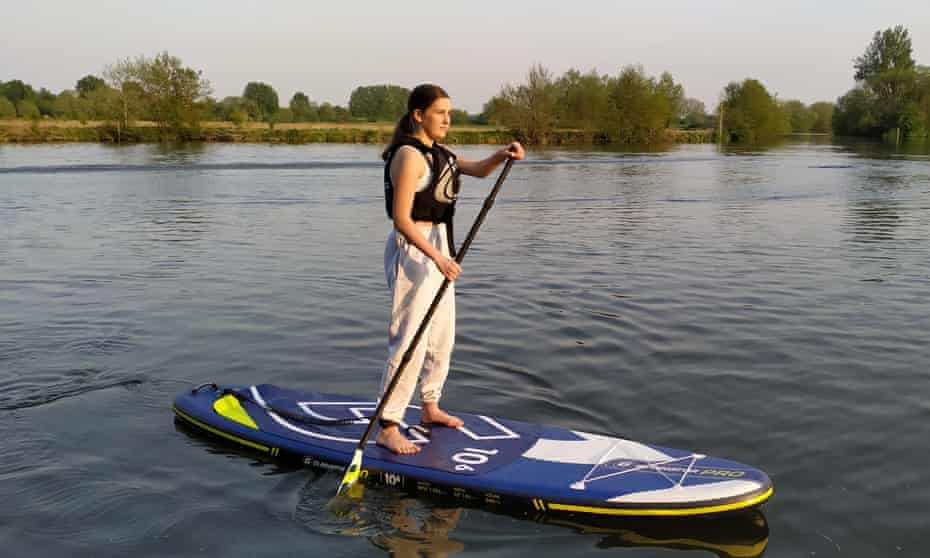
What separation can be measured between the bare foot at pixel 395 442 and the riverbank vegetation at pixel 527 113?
68.8 m

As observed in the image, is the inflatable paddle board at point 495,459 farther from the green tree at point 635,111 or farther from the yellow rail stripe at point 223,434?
the green tree at point 635,111

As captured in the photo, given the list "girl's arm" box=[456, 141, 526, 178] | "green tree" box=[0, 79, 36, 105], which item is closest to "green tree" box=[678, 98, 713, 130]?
"green tree" box=[0, 79, 36, 105]

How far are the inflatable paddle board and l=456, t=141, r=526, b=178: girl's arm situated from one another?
72.6 inches

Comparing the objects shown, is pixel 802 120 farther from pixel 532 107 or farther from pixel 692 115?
pixel 532 107

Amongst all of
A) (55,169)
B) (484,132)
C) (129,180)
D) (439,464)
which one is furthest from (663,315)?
(484,132)

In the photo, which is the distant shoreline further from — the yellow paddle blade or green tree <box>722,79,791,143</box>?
the yellow paddle blade

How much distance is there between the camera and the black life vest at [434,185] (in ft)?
16.2

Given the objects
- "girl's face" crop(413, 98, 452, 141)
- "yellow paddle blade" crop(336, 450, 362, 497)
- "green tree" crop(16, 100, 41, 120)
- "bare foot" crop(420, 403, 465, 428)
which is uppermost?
"green tree" crop(16, 100, 41, 120)

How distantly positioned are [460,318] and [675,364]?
2941mm

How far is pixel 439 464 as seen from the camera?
4969 millimetres

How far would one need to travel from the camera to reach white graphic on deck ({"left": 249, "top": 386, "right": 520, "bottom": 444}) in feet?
17.7

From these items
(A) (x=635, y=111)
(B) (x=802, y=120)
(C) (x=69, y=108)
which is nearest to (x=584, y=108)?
(A) (x=635, y=111)

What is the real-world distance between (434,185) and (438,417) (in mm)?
1723

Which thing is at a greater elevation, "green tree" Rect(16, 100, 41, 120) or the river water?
"green tree" Rect(16, 100, 41, 120)
